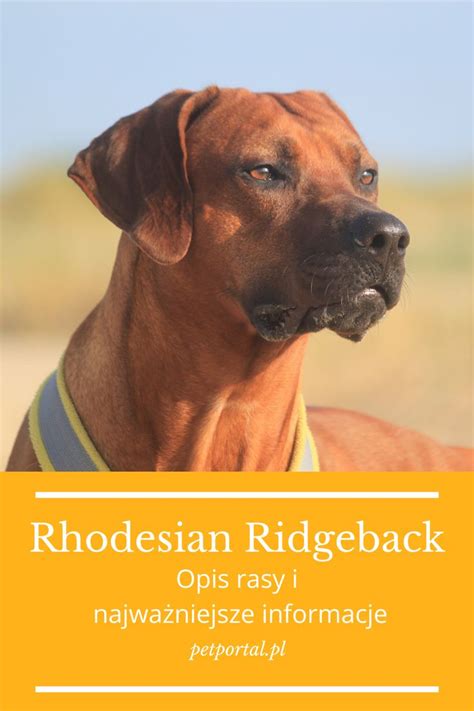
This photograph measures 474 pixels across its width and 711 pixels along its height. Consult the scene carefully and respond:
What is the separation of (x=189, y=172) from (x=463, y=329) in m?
10.0

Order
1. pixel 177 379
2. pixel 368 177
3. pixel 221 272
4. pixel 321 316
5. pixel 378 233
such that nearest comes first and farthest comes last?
1. pixel 378 233
2. pixel 321 316
3. pixel 221 272
4. pixel 177 379
5. pixel 368 177

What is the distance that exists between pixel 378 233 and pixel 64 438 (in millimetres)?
1361

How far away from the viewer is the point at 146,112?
4.35 metres

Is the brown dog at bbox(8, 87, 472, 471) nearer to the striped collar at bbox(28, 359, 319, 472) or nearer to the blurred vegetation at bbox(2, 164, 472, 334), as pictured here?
Answer: the striped collar at bbox(28, 359, 319, 472)

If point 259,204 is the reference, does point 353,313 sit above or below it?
below

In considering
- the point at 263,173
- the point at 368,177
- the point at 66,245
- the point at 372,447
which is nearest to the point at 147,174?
the point at 263,173

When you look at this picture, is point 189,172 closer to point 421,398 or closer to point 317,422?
point 317,422

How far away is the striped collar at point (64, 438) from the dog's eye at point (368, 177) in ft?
2.95

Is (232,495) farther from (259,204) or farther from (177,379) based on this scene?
(259,204)

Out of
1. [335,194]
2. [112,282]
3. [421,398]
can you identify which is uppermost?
[335,194]

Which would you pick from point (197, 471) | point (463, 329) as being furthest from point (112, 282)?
point (463, 329)

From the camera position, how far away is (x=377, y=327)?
6215 mm

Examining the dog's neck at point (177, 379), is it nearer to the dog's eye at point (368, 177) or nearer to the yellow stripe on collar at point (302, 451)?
the yellow stripe on collar at point (302, 451)

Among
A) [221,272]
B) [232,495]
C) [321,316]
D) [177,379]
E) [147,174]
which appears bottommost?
[232,495]
